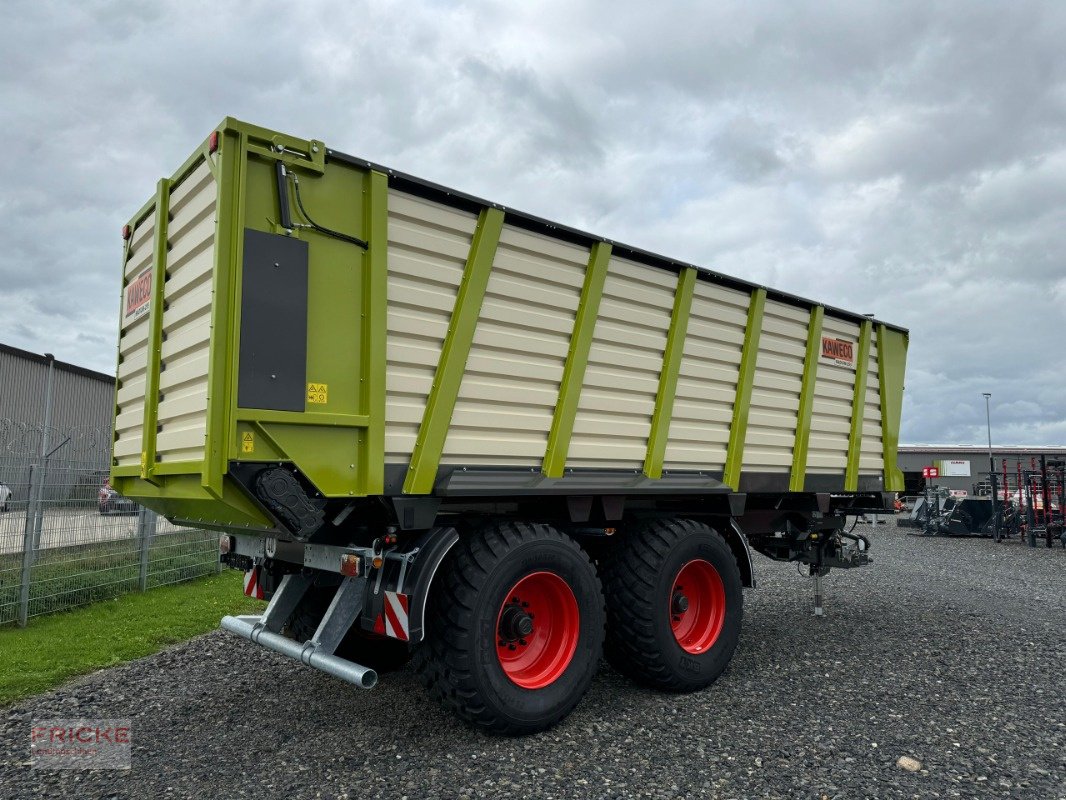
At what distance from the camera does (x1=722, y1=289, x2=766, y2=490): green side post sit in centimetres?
598

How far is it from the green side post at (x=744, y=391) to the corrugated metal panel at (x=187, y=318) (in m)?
3.81

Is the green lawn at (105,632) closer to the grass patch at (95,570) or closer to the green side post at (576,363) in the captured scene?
the grass patch at (95,570)

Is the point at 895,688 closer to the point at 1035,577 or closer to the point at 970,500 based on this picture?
the point at 1035,577

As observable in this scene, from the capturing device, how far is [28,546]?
7004 millimetres

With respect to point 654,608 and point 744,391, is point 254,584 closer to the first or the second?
point 654,608

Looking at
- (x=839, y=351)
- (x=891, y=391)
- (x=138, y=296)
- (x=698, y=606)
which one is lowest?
(x=698, y=606)

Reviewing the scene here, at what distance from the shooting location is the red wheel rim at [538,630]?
14.6ft

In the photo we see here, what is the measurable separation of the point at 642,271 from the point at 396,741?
334cm

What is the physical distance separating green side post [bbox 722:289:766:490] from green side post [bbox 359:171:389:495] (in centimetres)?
301

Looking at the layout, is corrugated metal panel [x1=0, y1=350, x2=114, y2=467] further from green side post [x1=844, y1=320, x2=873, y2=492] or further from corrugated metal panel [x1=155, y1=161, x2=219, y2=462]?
green side post [x1=844, y1=320, x2=873, y2=492]

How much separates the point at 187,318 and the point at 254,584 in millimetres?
1911

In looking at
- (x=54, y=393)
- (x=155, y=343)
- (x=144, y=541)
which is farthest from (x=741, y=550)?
(x=54, y=393)

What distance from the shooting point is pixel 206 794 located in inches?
141

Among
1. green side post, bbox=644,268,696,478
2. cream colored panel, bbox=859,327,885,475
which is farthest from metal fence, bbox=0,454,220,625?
cream colored panel, bbox=859,327,885,475
